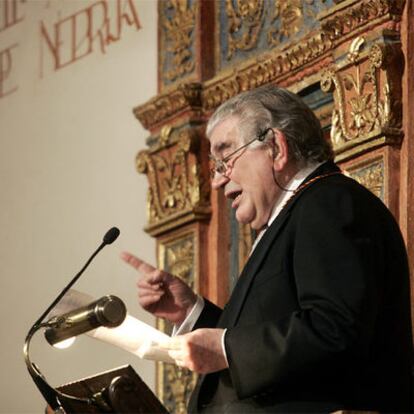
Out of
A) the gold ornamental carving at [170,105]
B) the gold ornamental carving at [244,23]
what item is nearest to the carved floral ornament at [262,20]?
the gold ornamental carving at [244,23]

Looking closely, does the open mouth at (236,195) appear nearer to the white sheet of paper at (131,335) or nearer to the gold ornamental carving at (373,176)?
the white sheet of paper at (131,335)

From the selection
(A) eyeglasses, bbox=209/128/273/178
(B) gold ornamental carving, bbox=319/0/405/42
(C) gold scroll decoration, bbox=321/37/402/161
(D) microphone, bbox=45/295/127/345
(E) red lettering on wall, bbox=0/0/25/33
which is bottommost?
(D) microphone, bbox=45/295/127/345

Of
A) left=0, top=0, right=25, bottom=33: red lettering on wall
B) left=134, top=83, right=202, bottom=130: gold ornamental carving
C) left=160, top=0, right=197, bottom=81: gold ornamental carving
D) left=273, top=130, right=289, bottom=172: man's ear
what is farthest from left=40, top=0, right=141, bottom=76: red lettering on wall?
left=273, top=130, right=289, bottom=172: man's ear

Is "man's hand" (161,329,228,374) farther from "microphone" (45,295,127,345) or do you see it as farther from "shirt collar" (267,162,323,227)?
"shirt collar" (267,162,323,227)

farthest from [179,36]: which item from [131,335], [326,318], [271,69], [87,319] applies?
[326,318]

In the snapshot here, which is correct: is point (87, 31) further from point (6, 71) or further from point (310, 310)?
point (310, 310)

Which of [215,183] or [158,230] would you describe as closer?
[215,183]

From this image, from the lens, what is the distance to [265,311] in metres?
3.69

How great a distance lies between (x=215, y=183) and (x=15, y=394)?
9.73 feet

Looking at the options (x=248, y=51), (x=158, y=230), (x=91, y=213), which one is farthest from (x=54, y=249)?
(x=248, y=51)

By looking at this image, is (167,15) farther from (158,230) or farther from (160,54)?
(158,230)

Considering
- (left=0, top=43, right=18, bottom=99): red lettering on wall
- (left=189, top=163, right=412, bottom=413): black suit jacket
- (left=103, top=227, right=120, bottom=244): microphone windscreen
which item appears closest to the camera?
(left=189, top=163, right=412, bottom=413): black suit jacket

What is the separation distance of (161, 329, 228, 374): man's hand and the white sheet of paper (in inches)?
10.0

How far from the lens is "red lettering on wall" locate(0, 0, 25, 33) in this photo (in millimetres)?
7434
